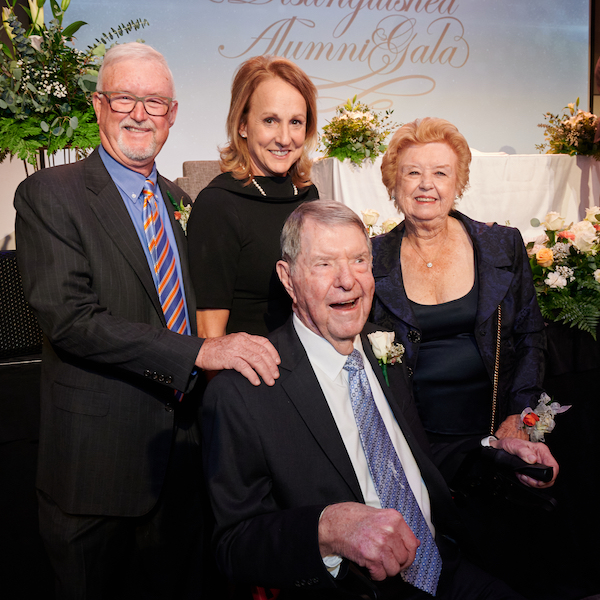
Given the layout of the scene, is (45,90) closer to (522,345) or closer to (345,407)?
(345,407)

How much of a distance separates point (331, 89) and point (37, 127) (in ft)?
15.4

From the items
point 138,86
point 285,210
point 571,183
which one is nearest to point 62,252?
point 138,86

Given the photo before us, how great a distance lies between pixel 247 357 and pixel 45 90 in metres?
1.79

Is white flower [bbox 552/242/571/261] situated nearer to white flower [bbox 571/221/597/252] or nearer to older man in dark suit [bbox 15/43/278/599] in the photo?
white flower [bbox 571/221/597/252]

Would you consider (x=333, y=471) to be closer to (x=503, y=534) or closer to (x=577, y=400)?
(x=503, y=534)

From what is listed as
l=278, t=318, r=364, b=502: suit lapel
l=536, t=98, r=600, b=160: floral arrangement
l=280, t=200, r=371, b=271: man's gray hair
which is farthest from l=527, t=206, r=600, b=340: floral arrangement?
l=536, t=98, r=600, b=160: floral arrangement

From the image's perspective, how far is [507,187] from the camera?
4801 mm

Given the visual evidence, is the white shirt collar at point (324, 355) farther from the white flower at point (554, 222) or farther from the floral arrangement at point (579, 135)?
the floral arrangement at point (579, 135)

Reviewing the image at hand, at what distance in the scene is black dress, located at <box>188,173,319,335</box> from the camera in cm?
204

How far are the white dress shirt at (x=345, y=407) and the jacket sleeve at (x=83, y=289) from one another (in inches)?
14.3

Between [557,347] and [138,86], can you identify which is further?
[557,347]

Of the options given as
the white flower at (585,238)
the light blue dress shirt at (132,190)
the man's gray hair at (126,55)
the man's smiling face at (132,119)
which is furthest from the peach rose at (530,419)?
the man's gray hair at (126,55)

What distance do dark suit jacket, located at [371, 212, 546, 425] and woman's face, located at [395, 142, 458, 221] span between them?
18 cm

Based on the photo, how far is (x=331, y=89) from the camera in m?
6.63
